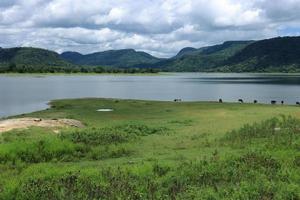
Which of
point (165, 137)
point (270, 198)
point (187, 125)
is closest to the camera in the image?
point (270, 198)

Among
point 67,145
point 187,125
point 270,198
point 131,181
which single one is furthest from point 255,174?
point 187,125

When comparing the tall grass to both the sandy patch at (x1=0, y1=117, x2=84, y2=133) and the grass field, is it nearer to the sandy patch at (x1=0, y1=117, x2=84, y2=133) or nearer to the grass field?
the grass field

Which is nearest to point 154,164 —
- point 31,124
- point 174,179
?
point 174,179

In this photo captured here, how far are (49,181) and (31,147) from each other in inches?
270

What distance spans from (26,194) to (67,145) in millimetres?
8943

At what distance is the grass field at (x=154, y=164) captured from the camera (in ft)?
45.8

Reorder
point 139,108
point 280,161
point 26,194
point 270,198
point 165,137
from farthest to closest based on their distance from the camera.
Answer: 1. point 139,108
2. point 165,137
3. point 280,161
4. point 26,194
5. point 270,198

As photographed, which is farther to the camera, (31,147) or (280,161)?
(31,147)

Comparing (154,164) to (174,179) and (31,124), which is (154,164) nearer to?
(174,179)

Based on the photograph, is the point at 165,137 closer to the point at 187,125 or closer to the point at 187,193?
the point at 187,125

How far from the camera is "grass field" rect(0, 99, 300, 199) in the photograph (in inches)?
549

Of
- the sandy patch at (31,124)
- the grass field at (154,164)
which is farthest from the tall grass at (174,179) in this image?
the sandy patch at (31,124)

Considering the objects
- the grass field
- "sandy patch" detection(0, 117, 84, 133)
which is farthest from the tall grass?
"sandy patch" detection(0, 117, 84, 133)

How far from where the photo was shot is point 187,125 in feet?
117
